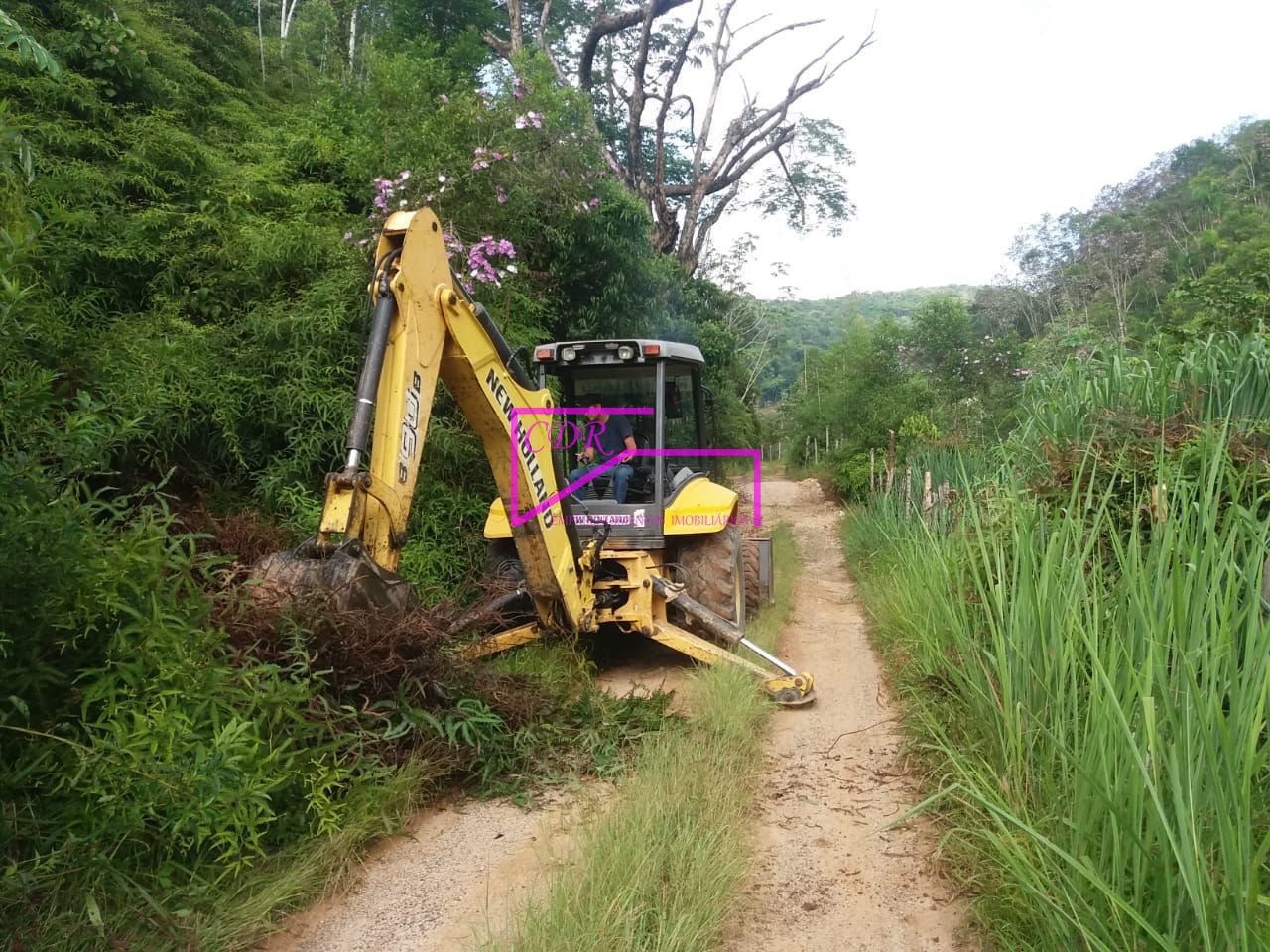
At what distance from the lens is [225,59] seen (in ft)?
38.3

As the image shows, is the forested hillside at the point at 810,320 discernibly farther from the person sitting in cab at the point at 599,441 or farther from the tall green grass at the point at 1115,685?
the tall green grass at the point at 1115,685

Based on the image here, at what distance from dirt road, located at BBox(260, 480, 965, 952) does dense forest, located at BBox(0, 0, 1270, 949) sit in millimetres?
175

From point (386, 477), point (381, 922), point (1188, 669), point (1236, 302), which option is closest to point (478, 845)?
point (381, 922)

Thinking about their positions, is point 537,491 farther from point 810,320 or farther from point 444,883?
point 810,320

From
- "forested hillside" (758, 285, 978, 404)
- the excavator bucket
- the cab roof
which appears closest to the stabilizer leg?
Result: the cab roof

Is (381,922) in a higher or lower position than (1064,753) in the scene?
lower

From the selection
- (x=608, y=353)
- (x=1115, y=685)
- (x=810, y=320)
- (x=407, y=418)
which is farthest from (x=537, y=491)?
(x=810, y=320)

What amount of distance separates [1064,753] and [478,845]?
2.23 metres

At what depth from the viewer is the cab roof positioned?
5914 millimetres

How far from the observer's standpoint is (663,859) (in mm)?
2959

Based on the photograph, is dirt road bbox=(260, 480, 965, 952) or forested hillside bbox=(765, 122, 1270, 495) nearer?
dirt road bbox=(260, 480, 965, 952)

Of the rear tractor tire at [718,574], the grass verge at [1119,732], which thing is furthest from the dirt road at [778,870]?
the rear tractor tire at [718,574]

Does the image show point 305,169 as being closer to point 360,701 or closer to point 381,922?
point 360,701

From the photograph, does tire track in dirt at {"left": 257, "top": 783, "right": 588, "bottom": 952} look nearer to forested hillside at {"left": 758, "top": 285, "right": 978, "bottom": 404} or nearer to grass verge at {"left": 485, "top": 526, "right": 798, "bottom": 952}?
grass verge at {"left": 485, "top": 526, "right": 798, "bottom": 952}
